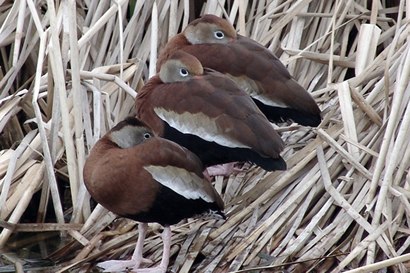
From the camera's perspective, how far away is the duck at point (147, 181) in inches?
193

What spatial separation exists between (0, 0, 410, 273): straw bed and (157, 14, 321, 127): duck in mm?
154

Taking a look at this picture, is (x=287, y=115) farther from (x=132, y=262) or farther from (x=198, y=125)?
(x=132, y=262)

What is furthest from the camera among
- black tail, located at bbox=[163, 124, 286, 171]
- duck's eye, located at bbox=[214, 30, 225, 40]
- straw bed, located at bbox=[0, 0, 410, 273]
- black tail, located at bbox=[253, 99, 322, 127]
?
duck's eye, located at bbox=[214, 30, 225, 40]

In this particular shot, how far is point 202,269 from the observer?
16.5 ft

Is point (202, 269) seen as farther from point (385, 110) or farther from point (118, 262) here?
point (385, 110)

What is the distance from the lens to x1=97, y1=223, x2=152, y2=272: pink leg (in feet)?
16.7

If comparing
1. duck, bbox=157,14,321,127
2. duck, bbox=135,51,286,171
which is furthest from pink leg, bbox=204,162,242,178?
duck, bbox=157,14,321,127

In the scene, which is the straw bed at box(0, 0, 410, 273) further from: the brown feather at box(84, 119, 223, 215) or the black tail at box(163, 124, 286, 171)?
the brown feather at box(84, 119, 223, 215)

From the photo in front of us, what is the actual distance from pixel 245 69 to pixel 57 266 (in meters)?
1.42

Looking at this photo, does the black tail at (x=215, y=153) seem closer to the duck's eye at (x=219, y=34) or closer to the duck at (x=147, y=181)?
the duck at (x=147, y=181)

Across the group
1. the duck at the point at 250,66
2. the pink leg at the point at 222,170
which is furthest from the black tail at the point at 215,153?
the duck at the point at 250,66

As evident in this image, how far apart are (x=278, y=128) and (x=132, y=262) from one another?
1.30 meters

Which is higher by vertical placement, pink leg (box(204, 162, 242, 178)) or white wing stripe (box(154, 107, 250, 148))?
white wing stripe (box(154, 107, 250, 148))

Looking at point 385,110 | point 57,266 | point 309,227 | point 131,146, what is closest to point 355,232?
point 309,227
